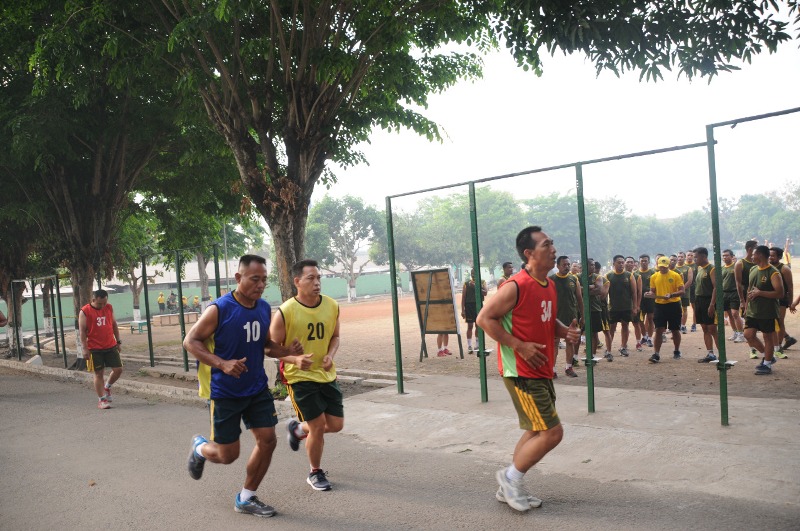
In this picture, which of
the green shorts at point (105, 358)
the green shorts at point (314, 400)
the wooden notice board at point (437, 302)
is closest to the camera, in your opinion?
the green shorts at point (314, 400)

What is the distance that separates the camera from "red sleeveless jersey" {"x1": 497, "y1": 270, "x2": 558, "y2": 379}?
4.51 metres

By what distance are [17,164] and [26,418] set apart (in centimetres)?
765

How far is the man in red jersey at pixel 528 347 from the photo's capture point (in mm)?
4406

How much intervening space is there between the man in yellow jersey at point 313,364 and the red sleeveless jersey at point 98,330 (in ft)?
21.0

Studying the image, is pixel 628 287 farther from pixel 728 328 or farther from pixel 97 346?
pixel 97 346

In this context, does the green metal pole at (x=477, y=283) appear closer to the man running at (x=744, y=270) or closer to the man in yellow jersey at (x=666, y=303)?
the man in yellow jersey at (x=666, y=303)

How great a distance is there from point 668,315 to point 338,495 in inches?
305

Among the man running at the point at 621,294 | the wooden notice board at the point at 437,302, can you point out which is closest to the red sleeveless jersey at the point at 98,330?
the wooden notice board at the point at 437,302

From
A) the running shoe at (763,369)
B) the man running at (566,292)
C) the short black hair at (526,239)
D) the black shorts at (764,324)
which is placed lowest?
the running shoe at (763,369)

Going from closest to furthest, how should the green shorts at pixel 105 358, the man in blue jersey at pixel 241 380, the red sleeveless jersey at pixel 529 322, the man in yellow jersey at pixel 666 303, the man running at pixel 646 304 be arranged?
the red sleeveless jersey at pixel 529 322, the man in blue jersey at pixel 241 380, the green shorts at pixel 105 358, the man in yellow jersey at pixel 666 303, the man running at pixel 646 304

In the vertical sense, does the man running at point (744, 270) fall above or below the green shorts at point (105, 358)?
above

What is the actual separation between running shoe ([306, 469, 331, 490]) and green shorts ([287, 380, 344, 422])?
47 centimetres

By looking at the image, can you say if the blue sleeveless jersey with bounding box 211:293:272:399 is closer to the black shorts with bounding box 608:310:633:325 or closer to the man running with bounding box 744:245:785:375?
the man running with bounding box 744:245:785:375

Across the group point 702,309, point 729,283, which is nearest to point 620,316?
point 702,309
